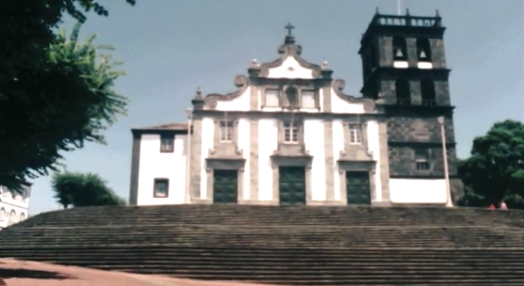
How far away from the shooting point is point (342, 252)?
1947 centimetres

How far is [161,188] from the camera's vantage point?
34.6m

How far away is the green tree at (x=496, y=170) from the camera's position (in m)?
40.3

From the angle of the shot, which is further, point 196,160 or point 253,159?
point 253,159

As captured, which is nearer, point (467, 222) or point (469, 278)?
point (469, 278)

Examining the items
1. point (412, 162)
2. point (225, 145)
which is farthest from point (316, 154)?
point (412, 162)

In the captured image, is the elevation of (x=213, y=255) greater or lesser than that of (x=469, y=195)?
lesser

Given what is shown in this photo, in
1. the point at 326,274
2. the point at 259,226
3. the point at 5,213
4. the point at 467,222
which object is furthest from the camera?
the point at 5,213

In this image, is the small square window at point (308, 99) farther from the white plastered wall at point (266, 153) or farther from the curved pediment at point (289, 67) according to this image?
the white plastered wall at point (266, 153)

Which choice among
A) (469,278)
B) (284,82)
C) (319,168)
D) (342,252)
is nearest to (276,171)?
(319,168)

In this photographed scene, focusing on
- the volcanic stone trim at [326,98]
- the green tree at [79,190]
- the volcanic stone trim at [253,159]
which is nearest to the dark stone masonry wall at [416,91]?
the volcanic stone trim at [326,98]

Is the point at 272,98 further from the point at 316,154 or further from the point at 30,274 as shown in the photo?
the point at 30,274

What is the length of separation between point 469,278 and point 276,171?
1778 centimetres

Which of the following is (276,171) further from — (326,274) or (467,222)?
(326,274)

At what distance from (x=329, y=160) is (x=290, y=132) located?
323 cm
